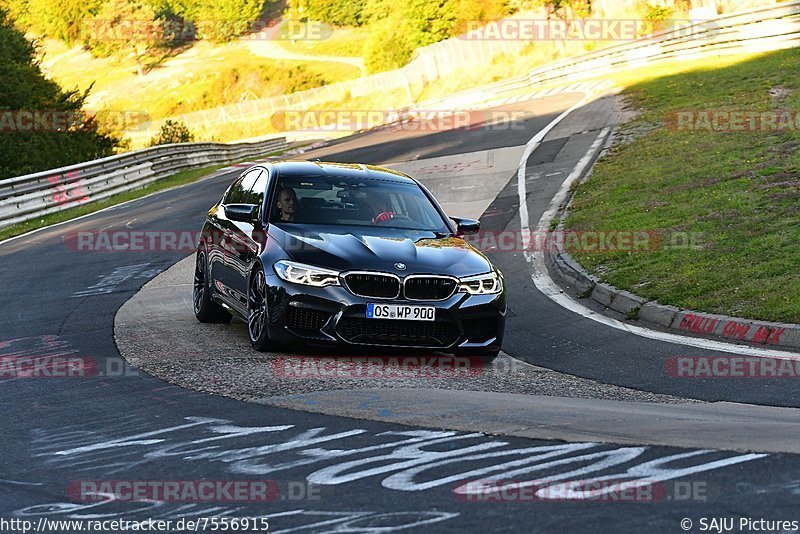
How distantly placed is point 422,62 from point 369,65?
30.7 metres

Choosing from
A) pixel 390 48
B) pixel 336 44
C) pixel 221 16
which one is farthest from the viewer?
pixel 221 16

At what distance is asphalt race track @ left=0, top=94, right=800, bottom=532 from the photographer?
16.1ft

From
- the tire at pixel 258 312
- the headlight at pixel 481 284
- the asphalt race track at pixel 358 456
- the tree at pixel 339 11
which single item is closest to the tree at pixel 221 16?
the tree at pixel 339 11

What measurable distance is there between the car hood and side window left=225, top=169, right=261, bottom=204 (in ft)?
4.77

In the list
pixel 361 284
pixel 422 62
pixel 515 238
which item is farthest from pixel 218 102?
pixel 361 284

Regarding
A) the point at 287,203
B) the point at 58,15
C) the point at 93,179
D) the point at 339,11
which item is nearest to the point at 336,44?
the point at 339,11

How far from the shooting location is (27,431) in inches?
280

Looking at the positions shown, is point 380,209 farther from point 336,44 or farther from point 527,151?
point 336,44

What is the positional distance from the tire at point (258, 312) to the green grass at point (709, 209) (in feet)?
15.2

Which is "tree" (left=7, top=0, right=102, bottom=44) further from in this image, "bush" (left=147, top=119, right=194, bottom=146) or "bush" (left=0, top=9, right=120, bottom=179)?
"bush" (left=0, top=9, right=120, bottom=179)

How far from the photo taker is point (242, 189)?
39.7 ft

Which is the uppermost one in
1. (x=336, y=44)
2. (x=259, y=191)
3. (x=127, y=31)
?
(x=127, y=31)

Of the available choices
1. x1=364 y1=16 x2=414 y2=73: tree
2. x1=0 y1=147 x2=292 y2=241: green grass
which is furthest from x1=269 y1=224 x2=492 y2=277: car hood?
x1=364 y1=16 x2=414 y2=73: tree

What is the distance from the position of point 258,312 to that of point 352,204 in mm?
1524
